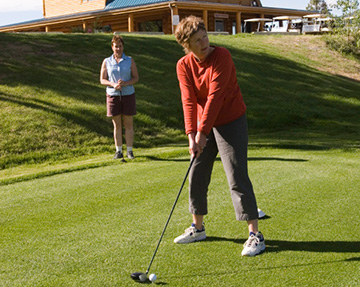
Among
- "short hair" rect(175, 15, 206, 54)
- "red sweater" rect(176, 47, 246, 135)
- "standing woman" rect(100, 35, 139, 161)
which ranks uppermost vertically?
"short hair" rect(175, 15, 206, 54)

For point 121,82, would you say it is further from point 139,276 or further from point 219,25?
point 219,25

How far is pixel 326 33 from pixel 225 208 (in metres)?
25.3

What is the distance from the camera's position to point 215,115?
3.98 m

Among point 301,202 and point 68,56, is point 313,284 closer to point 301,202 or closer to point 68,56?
point 301,202

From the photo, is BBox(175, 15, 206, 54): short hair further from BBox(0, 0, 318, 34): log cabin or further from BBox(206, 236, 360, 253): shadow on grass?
BBox(0, 0, 318, 34): log cabin

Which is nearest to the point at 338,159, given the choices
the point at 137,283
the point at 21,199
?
the point at 21,199

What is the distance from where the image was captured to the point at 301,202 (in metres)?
5.38

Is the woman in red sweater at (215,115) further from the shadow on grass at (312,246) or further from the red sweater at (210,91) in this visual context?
the shadow on grass at (312,246)

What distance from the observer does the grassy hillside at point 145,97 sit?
10.9 m

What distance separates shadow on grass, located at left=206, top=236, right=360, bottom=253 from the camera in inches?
160

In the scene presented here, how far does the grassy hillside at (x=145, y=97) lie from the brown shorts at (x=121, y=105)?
1.97 metres

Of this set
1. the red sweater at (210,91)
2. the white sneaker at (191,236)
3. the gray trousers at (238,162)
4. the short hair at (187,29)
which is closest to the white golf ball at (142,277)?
the white sneaker at (191,236)

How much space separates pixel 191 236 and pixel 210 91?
1.18m

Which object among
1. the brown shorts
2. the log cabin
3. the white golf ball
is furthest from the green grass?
the log cabin
